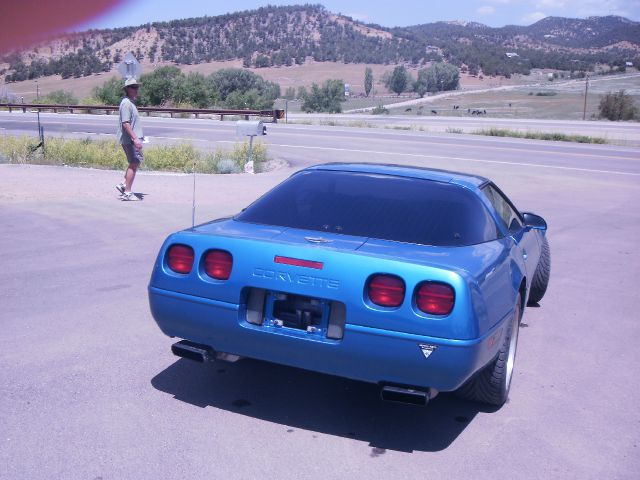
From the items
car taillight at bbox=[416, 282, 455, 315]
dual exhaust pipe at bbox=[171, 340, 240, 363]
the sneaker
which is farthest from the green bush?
car taillight at bbox=[416, 282, 455, 315]

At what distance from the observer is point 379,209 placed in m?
5.25

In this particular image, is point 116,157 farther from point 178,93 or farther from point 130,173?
point 178,93

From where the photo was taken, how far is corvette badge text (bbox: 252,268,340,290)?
169 inches

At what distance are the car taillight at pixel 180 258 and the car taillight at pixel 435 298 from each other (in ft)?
4.57

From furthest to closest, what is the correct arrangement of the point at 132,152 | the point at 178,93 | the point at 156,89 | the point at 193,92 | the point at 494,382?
the point at 193,92
the point at 178,93
the point at 156,89
the point at 132,152
the point at 494,382

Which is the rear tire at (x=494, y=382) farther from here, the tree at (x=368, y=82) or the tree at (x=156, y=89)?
the tree at (x=368, y=82)

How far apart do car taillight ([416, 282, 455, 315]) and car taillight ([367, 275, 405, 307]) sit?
103 millimetres

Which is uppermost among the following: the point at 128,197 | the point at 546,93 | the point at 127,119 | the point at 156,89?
the point at 127,119

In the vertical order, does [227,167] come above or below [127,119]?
below

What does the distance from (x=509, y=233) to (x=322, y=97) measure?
67.8 metres

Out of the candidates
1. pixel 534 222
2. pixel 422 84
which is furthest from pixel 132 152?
pixel 422 84

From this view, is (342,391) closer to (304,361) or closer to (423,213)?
(304,361)

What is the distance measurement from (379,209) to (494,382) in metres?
1.31

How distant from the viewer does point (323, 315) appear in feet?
14.4
